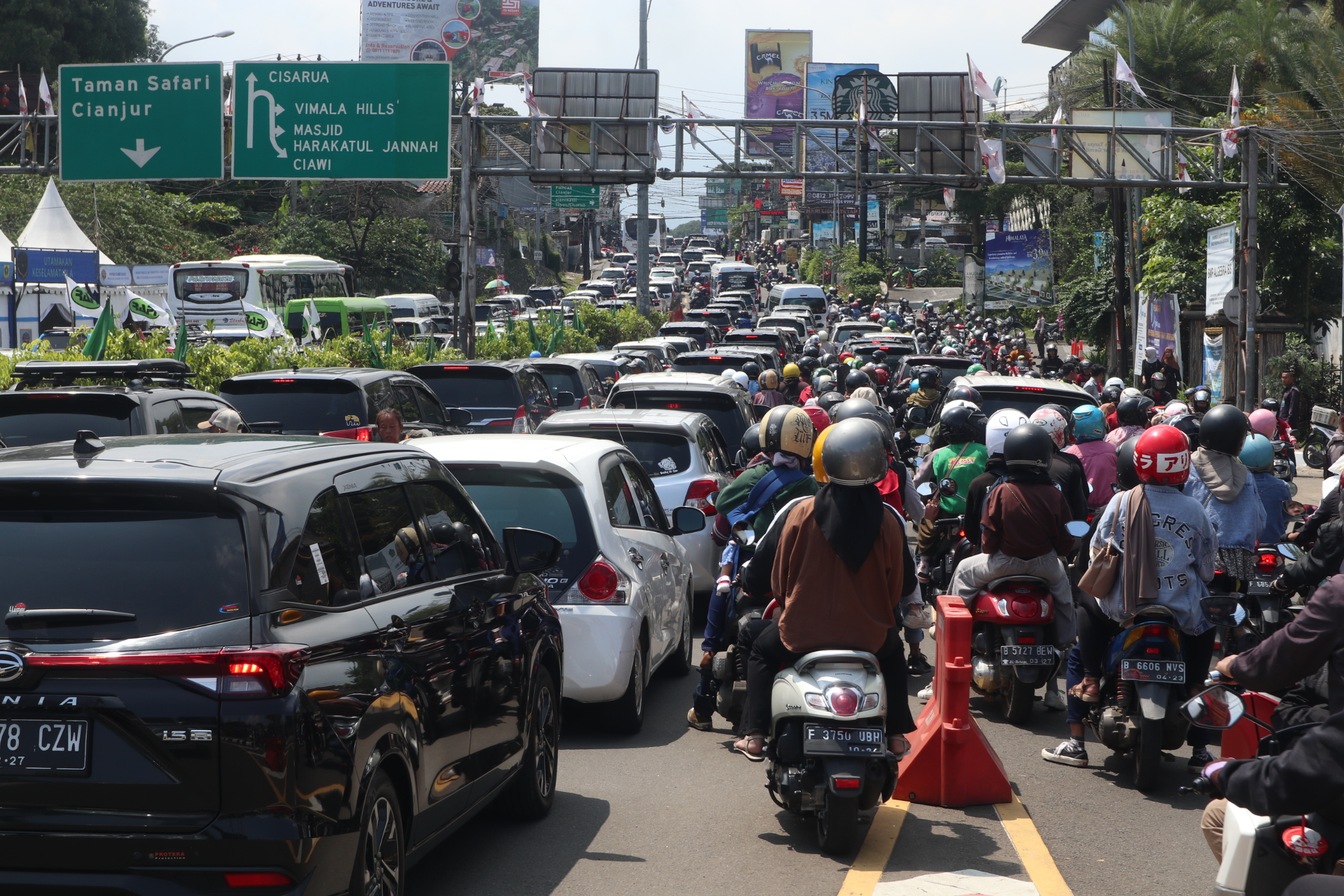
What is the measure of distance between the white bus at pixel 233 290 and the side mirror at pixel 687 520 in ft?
90.3

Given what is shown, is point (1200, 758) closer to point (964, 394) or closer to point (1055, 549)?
point (1055, 549)

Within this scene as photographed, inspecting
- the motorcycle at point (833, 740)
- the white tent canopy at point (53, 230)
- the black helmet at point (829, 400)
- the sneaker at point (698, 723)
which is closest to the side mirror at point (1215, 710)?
the motorcycle at point (833, 740)

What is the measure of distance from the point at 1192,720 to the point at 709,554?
7487 millimetres

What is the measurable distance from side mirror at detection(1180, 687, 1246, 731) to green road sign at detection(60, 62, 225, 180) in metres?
23.7

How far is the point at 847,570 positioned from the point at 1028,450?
2627 mm

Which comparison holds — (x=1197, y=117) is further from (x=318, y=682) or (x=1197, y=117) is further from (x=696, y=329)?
(x=318, y=682)

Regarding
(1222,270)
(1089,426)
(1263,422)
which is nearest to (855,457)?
(1089,426)

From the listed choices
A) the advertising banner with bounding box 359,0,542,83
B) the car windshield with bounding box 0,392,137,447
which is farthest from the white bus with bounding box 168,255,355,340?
the advertising banner with bounding box 359,0,542,83

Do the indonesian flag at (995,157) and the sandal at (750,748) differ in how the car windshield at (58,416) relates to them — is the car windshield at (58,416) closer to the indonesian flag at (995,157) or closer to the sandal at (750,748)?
the sandal at (750,748)

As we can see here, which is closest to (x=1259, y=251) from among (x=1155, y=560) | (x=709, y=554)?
(x=709, y=554)

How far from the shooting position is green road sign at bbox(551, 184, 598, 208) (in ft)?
221

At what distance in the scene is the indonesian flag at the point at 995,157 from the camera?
2592 cm

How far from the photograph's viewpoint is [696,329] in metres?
Result: 39.5

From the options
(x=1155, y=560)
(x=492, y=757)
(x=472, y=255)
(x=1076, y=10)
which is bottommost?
(x=492, y=757)
